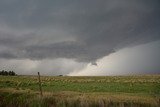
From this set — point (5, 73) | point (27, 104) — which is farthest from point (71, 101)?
point (5, 73)

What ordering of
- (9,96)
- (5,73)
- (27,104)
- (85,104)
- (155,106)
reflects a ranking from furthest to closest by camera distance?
(5,73), (9,96), (27,104), (85,104), (155,106)

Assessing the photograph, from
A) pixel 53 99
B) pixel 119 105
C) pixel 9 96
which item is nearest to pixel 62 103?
pixel 53 99

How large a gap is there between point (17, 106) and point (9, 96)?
4.89 metres

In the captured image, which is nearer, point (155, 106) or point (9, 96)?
point (155, 106)

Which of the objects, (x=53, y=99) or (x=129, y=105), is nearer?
(x=129, y=105)

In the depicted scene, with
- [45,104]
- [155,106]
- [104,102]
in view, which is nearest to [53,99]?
[45,104]

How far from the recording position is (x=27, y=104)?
50.7ft

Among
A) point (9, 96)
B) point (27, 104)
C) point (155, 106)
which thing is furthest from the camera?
point (9, 96)

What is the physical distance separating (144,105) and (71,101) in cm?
414

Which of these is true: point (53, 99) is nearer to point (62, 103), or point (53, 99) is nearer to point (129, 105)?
point (62, 103)

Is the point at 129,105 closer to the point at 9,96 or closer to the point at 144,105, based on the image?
the point at 144,105

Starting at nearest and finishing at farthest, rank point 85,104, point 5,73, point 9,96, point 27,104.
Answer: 1. point 85,104
2. point 27,104
3. point 9,96
4. point 5,73

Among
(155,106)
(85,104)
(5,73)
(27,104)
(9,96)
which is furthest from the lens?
(5,73)

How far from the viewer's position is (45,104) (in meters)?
15.2
